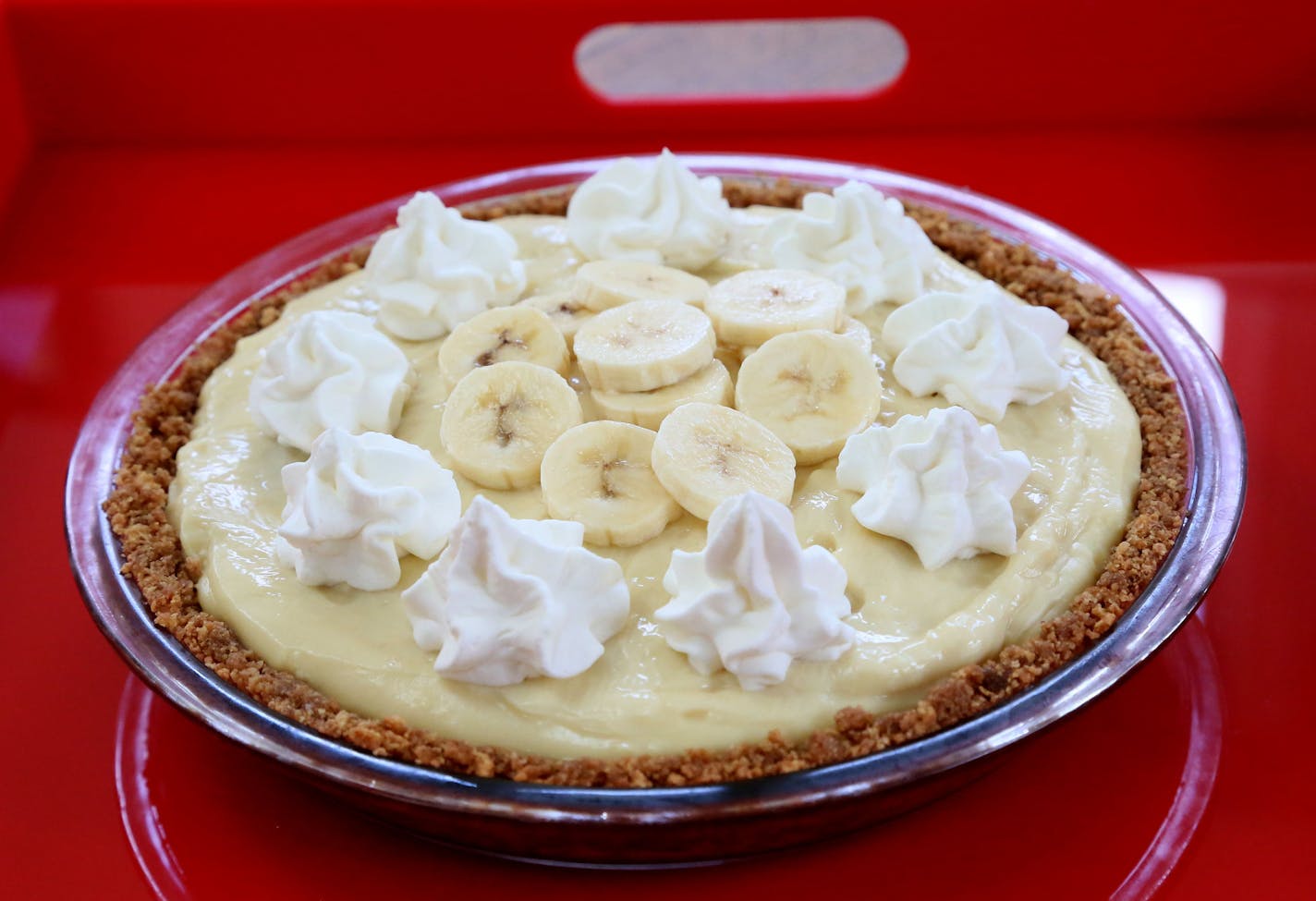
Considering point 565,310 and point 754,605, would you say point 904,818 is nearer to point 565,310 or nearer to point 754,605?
point 754,605

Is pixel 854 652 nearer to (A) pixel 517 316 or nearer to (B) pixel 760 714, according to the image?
(B) pixel 760 714

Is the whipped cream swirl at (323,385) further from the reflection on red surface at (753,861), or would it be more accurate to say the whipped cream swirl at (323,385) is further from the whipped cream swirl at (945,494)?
the whipped cream swirl at (945,494)

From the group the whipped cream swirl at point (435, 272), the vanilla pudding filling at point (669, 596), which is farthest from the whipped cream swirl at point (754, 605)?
the whipped cream swirl at point (435, 272)

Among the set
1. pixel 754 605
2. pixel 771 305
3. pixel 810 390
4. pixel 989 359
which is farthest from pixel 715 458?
pixel 989 359

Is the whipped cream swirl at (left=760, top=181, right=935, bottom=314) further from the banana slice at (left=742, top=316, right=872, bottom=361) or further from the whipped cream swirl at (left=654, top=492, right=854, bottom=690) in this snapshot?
the whipped cream swirl at (left=654, top=492, right=854, bottom=690)

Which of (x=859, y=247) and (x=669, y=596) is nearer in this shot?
Result: (x=669, y=596)

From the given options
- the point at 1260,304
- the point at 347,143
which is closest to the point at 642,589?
the point at 1260,304

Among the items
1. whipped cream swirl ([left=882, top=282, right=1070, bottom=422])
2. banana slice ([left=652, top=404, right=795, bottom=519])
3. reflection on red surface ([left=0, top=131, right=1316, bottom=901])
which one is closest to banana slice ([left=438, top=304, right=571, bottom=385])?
banana slice ([left=652, top=404, right=795, bottom=519])
